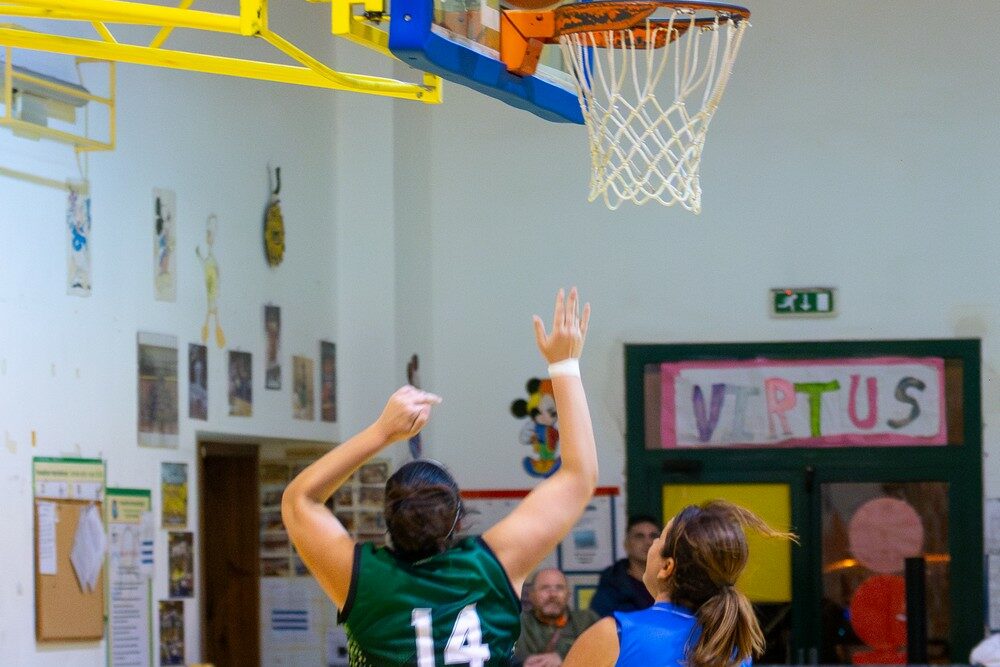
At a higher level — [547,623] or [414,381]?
[414,381]

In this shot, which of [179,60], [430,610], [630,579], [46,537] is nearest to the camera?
[430,610]

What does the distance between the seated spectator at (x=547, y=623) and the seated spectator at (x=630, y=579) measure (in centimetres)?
36

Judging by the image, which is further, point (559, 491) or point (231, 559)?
point (231, 559)

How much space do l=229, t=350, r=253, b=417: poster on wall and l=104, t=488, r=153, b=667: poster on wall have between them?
2.76 ft

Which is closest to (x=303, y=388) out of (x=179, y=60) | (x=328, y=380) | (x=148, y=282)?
(x=328, y=380)

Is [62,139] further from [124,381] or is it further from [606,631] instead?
[606,631]

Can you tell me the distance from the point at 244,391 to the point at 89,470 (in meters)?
1.31

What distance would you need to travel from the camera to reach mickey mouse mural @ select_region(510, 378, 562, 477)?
27.3ft

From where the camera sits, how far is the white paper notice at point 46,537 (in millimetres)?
5023

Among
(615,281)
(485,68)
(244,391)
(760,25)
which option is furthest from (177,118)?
(760,25)

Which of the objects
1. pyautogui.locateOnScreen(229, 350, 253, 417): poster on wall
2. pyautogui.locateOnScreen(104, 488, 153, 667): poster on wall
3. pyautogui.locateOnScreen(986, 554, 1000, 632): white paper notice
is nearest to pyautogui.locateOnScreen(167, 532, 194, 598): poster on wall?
pyautogui.locateOnScreen(104, 488, 153, 667): poster on wall

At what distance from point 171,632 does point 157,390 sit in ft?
3.04

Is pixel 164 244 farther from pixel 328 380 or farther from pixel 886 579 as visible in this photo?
pixel 886 579

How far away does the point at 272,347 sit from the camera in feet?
22.6
